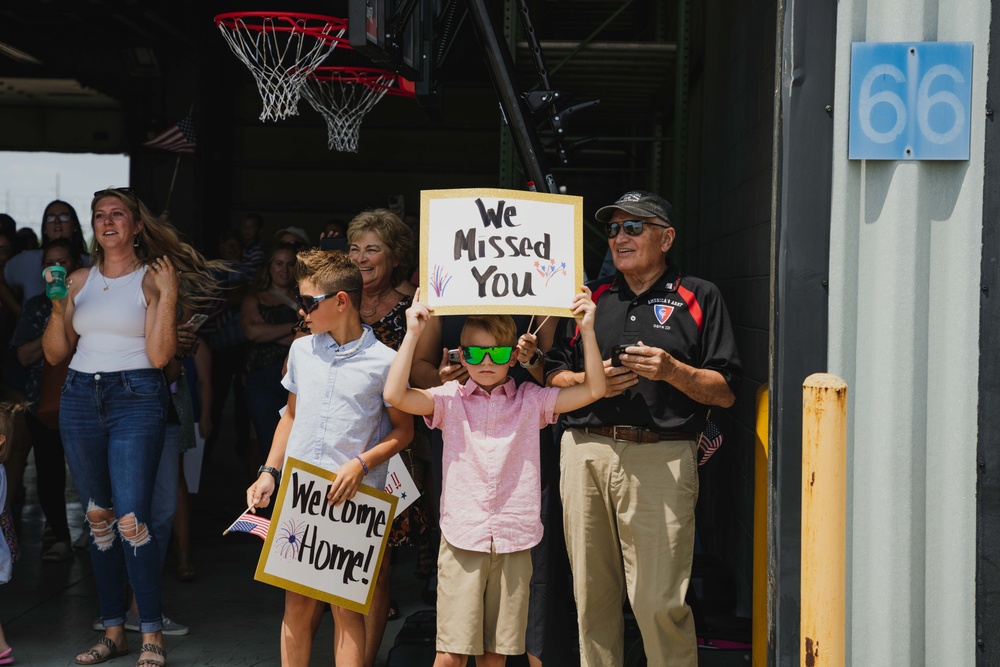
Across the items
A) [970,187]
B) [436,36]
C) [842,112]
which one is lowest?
[970,187]

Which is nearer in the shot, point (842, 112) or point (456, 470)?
point (842, 112)

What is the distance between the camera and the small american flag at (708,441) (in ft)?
13.9

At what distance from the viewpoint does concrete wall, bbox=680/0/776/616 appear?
15.8 ft

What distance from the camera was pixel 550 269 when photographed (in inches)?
141

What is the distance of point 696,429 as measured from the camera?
3949mm

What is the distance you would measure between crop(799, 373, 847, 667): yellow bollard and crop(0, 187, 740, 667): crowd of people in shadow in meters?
1.18

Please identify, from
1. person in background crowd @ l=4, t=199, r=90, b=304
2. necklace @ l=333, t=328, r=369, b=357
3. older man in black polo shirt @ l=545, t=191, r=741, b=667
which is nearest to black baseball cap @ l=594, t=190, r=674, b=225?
older man in black polo shirt @ l=545, t=191, r=741, b=667

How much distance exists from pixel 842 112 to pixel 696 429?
131 centimetres

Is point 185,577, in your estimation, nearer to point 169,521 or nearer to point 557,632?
point 169,521

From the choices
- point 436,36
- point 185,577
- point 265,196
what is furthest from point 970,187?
point 265,196

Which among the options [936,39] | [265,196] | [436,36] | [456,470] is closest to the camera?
[936,39]

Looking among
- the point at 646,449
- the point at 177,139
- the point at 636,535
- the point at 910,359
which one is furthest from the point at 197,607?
the point at 177,139

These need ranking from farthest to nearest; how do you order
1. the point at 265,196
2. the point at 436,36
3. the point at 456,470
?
the point at 265,196 < the point at 436,36 < the point at 456,470

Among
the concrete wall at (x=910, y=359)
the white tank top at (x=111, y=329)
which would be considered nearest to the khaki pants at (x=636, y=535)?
the concrete wall at (x=910, y=359)
